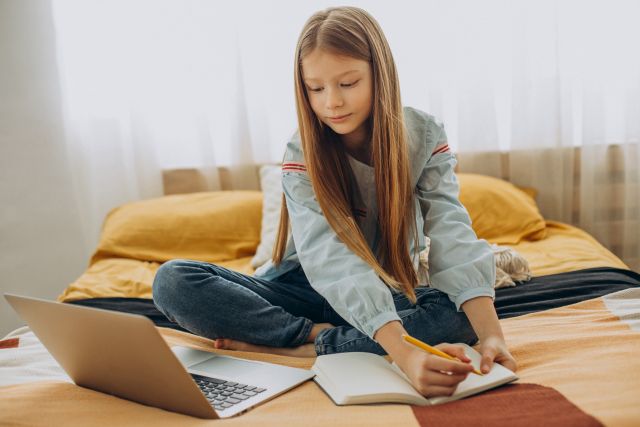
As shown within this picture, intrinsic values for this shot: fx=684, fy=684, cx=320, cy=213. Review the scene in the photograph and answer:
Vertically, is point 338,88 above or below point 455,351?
above

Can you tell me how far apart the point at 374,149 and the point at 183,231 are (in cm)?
98

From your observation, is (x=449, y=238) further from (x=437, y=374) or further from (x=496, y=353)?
(x=437, y=374)

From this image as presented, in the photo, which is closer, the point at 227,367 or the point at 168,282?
the point at 227,367

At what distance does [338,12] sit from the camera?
1.18 metres

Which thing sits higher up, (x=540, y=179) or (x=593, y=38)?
(x=593, y=38)

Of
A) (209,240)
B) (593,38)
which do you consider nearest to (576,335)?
(209,240)

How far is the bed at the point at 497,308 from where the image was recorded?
0.86 m

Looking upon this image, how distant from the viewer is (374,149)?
3.93 feet

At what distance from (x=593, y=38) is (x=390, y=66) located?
1313 millimetres

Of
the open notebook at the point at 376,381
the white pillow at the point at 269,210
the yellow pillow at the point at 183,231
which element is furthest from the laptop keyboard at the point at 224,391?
the yellow pillow at the point at 183,231

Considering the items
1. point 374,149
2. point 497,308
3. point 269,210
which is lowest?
point 497,308

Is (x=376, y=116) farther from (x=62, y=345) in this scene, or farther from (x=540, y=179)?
(x=540, y=179)

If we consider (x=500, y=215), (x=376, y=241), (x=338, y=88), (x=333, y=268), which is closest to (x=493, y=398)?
(x=333, y=268)

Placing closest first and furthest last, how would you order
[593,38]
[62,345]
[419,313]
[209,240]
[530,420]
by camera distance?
[530,420], [62,345], [419,313], [209,240], [593,38]
